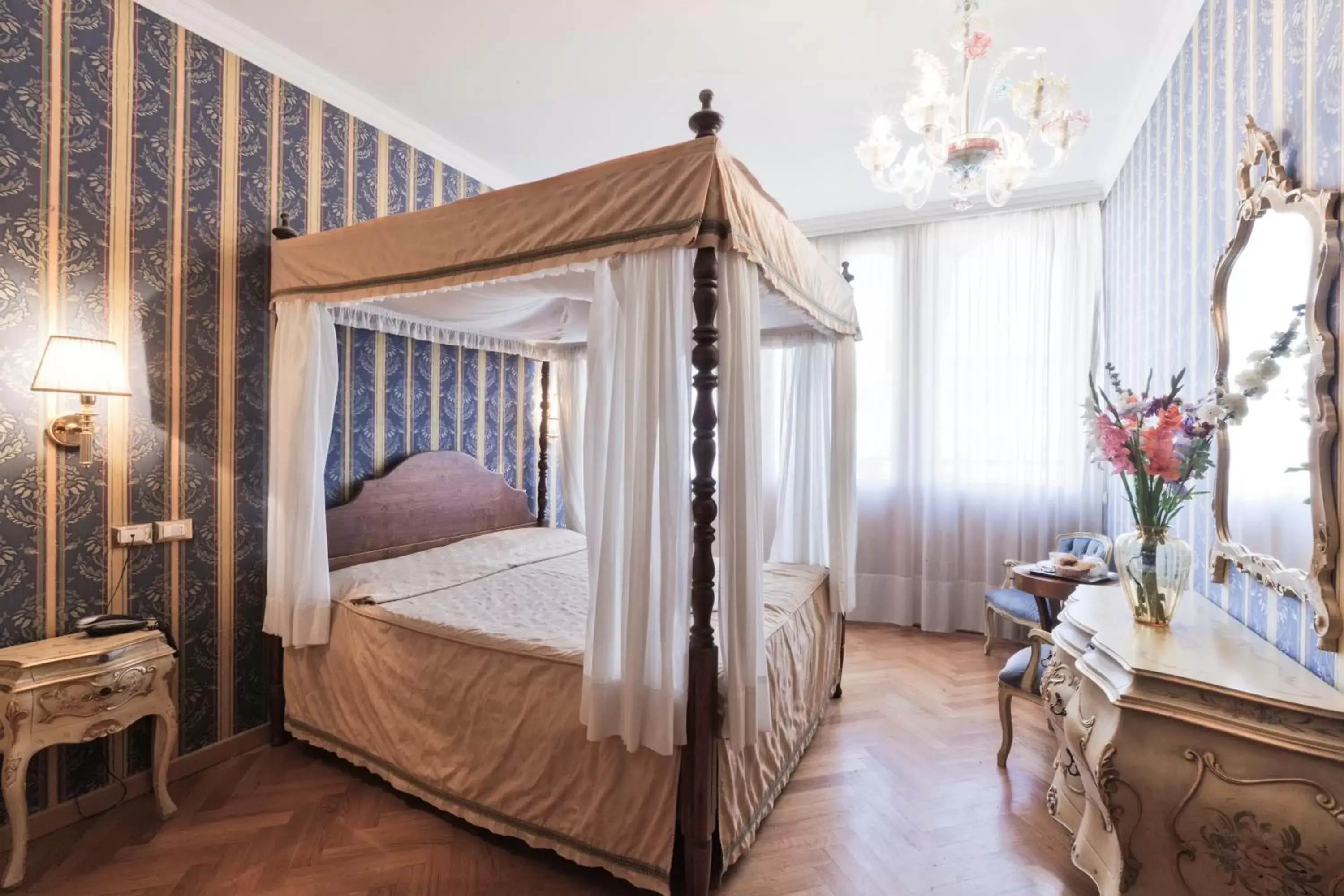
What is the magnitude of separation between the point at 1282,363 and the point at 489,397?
375 cm

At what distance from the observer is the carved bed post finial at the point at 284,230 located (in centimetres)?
268

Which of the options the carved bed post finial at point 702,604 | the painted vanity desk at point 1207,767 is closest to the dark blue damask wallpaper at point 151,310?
the carved bed post finial at point 702,604

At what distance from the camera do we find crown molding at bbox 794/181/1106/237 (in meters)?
4.01

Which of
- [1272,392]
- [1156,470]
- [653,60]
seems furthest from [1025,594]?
[653,60]

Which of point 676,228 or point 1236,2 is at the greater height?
point 1236,2

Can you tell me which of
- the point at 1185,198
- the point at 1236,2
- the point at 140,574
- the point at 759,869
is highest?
the point at 1236,2

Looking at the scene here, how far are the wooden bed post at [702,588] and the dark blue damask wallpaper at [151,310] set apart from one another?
7.21 ft

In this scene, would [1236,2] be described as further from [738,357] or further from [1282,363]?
[738,357]

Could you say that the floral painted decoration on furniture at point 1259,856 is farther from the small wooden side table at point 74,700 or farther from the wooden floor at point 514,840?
the small wooden side table at point 74,700

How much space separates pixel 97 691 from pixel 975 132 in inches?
147

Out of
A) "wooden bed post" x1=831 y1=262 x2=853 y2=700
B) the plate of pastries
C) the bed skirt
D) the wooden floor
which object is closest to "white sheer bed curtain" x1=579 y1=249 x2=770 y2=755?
the bed skirt

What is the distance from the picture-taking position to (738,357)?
5.66 ft

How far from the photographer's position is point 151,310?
94.4 inches

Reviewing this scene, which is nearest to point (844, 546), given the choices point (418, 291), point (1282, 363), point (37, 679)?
point (1282, 363)
